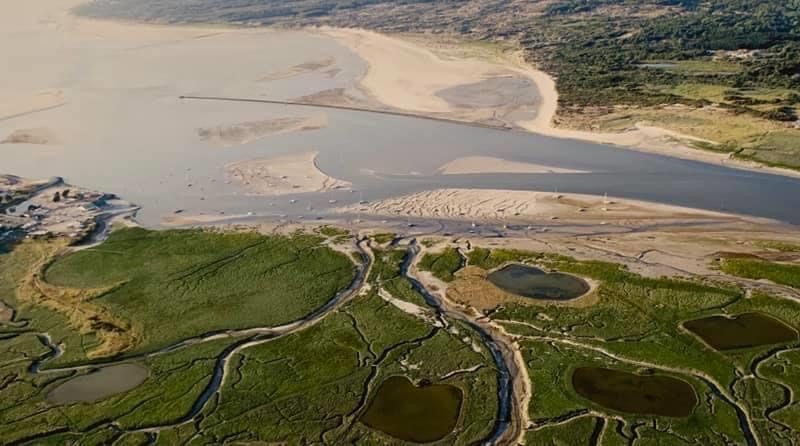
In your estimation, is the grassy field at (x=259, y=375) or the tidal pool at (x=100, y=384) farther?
the tidal pool at (x=100, y=384)

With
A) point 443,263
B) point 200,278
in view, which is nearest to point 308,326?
point 200,278

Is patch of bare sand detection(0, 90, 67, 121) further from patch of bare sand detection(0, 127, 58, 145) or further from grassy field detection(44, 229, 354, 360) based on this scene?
grassy field detection(44, 229, 354, 360)

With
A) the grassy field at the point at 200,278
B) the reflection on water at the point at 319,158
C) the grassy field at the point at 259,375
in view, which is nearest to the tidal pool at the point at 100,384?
the grassy field at the point at 259,375

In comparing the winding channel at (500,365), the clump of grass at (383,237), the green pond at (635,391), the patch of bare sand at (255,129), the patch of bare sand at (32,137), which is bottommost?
the patch of bare sand at (32,137)

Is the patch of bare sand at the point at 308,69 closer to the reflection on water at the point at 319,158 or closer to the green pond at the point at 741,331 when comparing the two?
the reflection on water at the point at 319,158

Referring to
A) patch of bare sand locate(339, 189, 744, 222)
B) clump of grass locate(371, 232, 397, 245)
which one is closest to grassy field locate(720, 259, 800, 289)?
patch of bare sand locate(339, 189, 744, 222)

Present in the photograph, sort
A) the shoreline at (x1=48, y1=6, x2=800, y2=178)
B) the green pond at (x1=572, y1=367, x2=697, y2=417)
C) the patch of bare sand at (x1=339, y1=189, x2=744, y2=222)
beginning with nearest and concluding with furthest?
the green pond at (x1=572, y1=367, x2=697, y2=417), the patch of bare sand at (x1=339, y1=189, x2=744, y2=222), the shoreline at (x1=48, y1=6, x2=800, y2=178)
